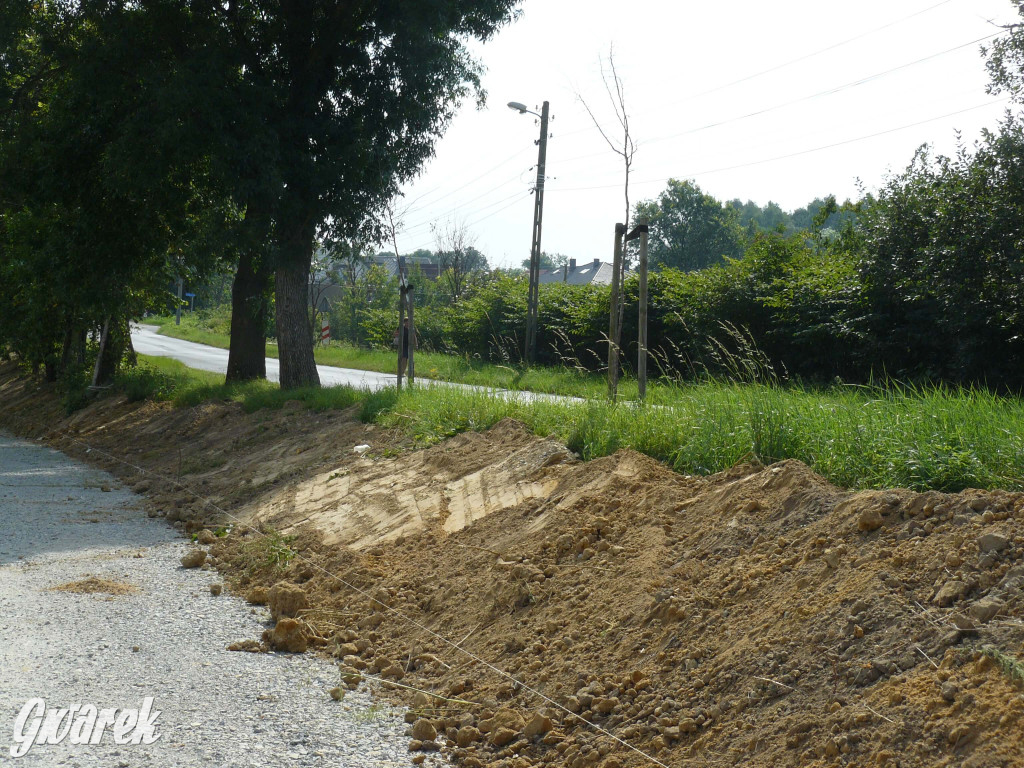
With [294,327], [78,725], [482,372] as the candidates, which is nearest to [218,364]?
[482,372]

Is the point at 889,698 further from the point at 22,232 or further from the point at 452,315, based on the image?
the point at 452,315

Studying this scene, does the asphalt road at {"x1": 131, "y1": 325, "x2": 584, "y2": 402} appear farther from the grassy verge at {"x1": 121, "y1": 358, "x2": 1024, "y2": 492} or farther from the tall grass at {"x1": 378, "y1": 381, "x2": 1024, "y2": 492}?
the tall grass at {"x1": 378, "y1": 381, "x2": 1024, "y2": 492}

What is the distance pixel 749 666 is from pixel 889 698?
0.71 meters

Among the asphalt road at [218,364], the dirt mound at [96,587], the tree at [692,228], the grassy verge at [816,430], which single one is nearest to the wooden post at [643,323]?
the grassy verge at [816,430]

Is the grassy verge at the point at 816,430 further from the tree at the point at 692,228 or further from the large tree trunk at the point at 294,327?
the tree at the point at 692,228

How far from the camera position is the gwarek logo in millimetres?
4230

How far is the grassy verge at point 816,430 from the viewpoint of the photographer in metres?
4.78

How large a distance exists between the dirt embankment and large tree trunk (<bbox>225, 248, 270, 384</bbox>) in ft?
31.2

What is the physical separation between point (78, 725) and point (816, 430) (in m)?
4.52

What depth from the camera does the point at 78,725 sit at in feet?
14.4

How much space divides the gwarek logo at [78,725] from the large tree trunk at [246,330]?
1279cm

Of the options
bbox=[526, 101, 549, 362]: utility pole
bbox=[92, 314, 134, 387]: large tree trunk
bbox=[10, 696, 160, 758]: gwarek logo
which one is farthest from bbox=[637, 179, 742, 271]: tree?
bbox=[10, 696, 160, 758]: gwarek logo

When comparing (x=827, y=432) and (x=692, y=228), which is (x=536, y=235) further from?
(x=692, y=228)

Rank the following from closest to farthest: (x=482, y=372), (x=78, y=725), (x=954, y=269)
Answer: (x=78, y=725)
(x=954, y=269)
(x=482, y=372)
